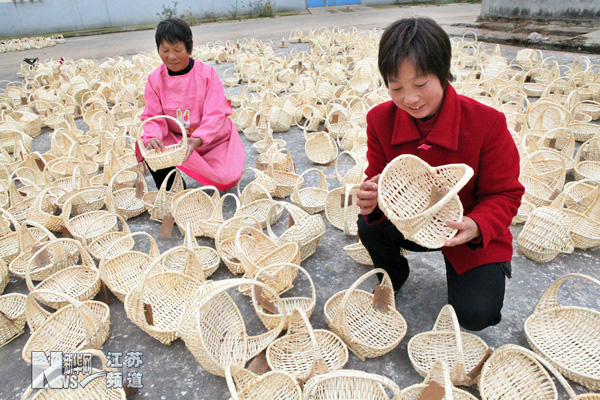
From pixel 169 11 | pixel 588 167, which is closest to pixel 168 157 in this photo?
pixel 588 167

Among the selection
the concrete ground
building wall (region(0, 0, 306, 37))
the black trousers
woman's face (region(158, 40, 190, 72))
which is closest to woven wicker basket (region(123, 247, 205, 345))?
the concrete ground

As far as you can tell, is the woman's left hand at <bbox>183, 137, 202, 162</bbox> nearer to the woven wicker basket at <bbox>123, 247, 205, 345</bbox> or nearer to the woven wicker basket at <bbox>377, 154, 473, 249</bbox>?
the woven wicker basket at <bbox>123, 247, 205, 345</bbox>

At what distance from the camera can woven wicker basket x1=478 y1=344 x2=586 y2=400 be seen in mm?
1157

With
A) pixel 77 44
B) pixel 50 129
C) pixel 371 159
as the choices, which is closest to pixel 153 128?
pixel 371 159

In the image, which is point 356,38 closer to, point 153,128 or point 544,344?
point 153,128

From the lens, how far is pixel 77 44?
35.4 ft

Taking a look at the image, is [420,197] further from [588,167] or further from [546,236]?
[588,167]

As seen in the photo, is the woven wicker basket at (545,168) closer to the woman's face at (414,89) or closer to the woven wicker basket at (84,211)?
the woman's face at (414,89)

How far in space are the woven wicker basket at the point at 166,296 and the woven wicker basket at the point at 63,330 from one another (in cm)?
13

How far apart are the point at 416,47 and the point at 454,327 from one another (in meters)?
0.82

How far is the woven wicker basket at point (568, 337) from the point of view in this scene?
49.1 inches

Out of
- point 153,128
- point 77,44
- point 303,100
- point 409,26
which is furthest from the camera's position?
point 77,44

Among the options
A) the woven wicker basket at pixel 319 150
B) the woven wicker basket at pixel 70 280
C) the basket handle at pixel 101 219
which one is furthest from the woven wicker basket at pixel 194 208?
the woven wicker basket at pixel 319 150

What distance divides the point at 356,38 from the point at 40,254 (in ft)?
19.6
